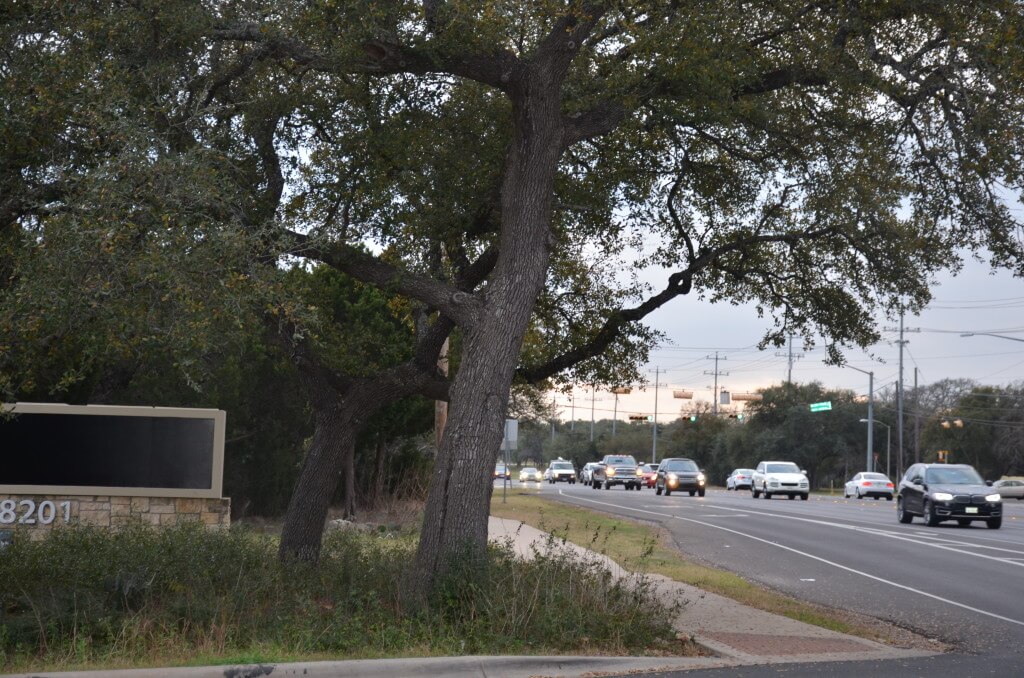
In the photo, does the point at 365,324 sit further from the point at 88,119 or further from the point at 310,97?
the point at 88,119

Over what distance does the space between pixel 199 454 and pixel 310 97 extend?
7.12 meters

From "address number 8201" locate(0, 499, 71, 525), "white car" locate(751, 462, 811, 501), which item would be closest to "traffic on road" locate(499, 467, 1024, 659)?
"address number 8201" locate(0, 499, 71, 525)

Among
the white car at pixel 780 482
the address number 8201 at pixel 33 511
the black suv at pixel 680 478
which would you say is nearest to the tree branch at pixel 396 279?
the address number 8201 at pixel 33 511

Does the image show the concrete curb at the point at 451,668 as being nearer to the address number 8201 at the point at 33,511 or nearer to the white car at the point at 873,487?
the address number 8201 at the point at 33,511

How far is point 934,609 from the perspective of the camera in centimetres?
1364

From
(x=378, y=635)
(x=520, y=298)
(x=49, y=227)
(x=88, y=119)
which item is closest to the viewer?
(x=49, y=227)

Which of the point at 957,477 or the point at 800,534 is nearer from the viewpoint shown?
the point at 800,534

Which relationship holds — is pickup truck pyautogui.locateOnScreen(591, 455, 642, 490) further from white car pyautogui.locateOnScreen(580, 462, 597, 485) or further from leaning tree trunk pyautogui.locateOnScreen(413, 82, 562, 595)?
leaning tree trunk pyautogui.locateOnScreen(413, 82, 562, 595)

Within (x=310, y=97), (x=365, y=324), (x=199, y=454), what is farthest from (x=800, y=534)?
(x=310, y=97)

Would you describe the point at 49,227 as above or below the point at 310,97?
below

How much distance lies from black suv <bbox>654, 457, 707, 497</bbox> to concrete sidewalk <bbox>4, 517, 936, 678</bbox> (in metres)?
37.9

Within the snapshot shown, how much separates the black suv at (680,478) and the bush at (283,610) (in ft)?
131

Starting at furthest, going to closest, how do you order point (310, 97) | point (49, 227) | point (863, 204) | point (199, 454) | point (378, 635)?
1. point (199, 454)
2. point (863, 204)
3. point (310, 97)
4. point (378, 635)
5. point (49, 227)

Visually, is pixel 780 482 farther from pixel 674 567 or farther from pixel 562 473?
pixel 674 567
